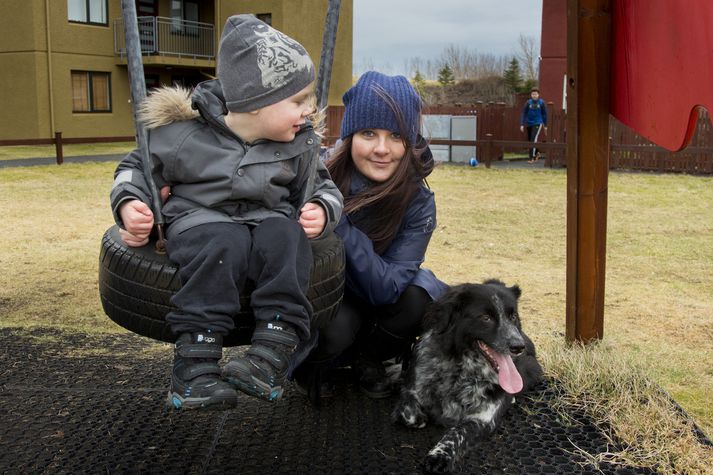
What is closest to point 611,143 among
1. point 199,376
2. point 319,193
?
point 319,193

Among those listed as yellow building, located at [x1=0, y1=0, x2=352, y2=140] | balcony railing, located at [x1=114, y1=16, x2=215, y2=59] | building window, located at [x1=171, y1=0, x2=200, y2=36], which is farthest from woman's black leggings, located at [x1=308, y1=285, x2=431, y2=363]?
building window, located at [x1=171, y1=0, x2=200, y2=36]

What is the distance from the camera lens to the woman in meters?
3.29

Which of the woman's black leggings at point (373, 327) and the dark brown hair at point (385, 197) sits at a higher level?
the dark brown hair at point (385, 197)

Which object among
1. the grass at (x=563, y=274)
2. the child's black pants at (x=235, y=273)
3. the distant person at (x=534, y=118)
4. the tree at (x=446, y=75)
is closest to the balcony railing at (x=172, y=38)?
the distant person at (x=534, y=118)

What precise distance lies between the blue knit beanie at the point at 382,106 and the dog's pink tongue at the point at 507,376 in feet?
3.35

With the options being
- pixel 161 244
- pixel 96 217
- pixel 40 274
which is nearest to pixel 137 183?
pixel 161 244

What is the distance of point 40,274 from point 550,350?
4.67 metres

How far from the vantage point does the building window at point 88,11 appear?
2581cm

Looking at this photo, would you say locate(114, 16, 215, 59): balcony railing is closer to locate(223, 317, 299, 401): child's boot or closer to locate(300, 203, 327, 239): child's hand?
locate(300, 203, 327, 239): child's hand

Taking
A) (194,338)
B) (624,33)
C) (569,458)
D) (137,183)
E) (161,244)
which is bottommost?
(569,458)

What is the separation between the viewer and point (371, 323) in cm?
357

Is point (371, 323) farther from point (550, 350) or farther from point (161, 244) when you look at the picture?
point (161, 244)

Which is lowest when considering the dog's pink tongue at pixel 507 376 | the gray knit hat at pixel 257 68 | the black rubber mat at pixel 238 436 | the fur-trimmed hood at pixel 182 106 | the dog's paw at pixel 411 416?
the black rubber mat at pixel 238 436

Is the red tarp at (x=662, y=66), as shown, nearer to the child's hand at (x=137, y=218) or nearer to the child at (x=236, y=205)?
the child at (x=236, y=205)
